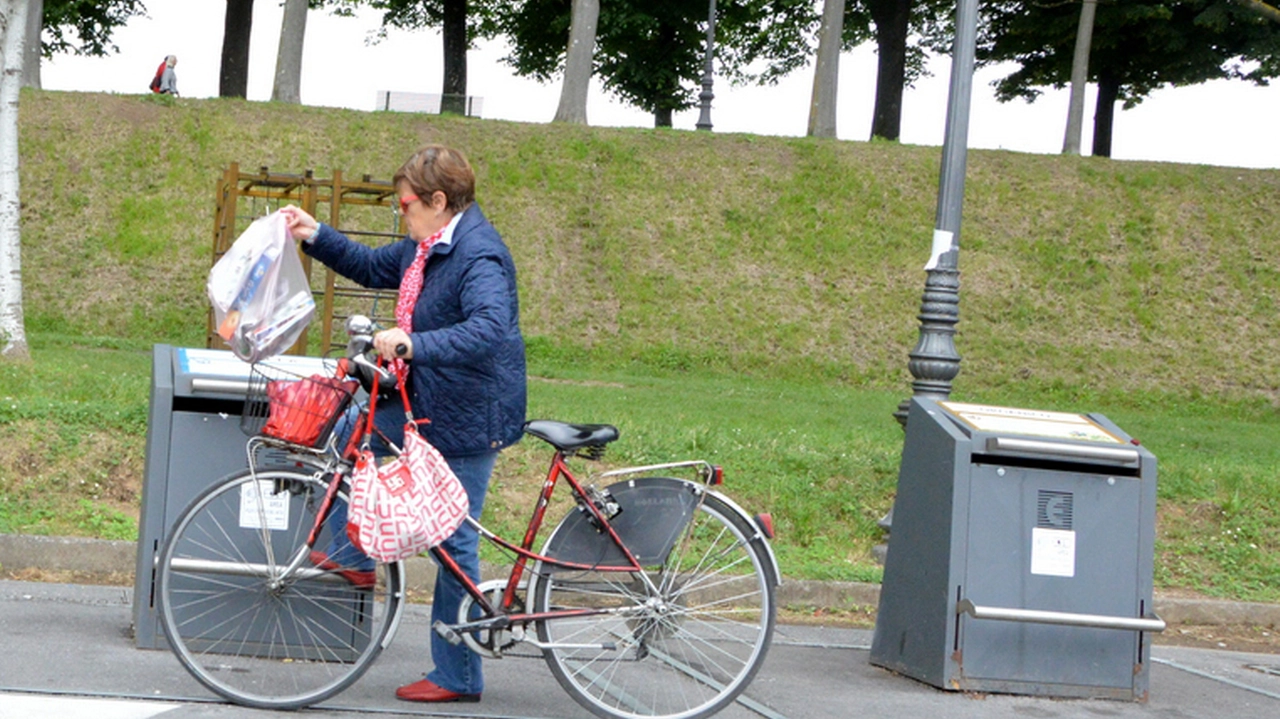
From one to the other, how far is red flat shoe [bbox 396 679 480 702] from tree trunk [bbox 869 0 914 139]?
2933cm

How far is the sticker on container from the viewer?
4883 millimetres

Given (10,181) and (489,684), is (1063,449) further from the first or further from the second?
(10,181)

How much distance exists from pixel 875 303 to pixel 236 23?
16.9 meters

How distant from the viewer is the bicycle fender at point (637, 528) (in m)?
4.97

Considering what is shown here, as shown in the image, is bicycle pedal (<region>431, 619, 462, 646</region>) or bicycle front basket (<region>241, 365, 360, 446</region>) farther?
bicycle pedal (<region>431, 619, 462, 646</region>)

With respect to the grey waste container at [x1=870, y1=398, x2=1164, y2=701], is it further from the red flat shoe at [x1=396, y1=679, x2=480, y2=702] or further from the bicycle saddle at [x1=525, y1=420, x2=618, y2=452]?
the red flat shoe at [x1=396, y1=679, x2=480, y2=702]

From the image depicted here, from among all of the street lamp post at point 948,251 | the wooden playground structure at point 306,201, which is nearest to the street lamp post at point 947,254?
the street lamp post at point 948,251

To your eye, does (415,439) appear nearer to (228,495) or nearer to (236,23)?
(228,495)

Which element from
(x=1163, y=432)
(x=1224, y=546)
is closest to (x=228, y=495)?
(x=1224, y=546)

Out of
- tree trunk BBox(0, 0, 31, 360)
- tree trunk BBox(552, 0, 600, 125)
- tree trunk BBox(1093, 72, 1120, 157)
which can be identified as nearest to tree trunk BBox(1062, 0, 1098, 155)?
tree trunk BBox(1093, 72, 1120, 157)

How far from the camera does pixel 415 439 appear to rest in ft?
15.4

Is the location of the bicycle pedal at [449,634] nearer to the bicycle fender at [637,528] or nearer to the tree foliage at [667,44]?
the bicycle fender at [637,528]

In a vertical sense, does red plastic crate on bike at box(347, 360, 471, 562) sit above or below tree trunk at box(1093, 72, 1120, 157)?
below

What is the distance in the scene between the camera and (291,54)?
2564 cm
